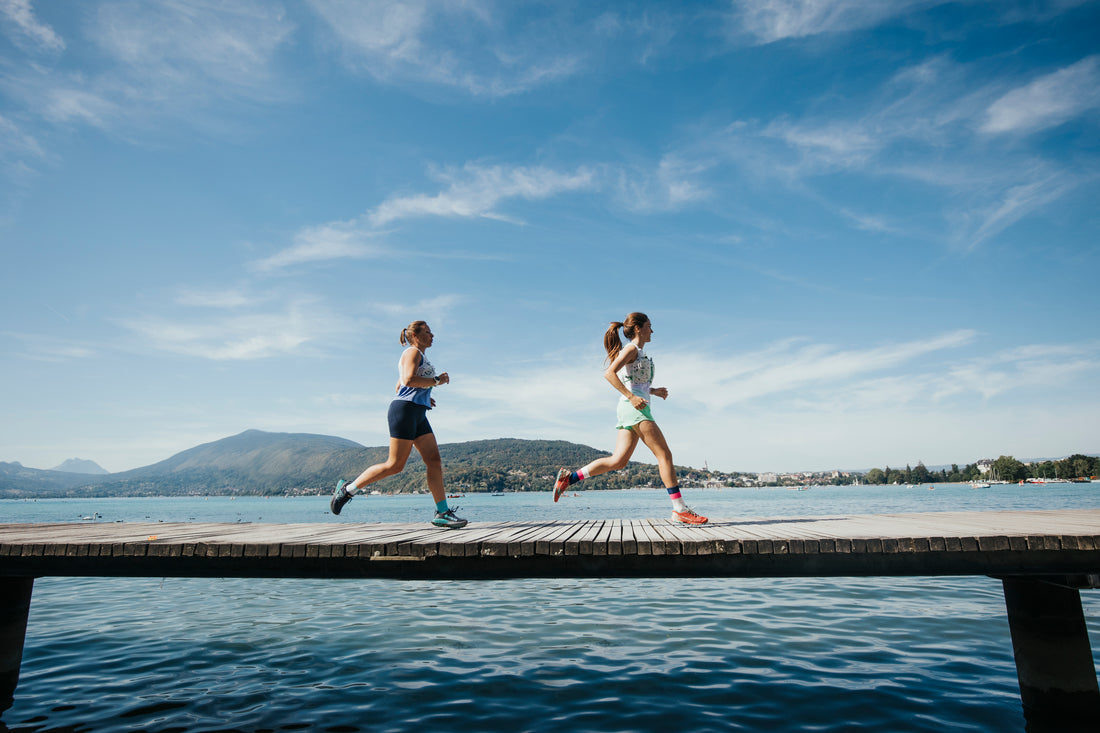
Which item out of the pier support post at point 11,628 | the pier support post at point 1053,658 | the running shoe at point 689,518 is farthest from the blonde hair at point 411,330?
the pier support post at point 1053,658

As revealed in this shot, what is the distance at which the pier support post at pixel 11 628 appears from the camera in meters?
7.20

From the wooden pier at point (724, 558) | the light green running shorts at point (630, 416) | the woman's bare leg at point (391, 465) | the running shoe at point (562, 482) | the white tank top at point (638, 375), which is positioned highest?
the white tank top at point (638, 375)

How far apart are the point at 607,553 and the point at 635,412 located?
2.13m

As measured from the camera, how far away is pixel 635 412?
22.4ft

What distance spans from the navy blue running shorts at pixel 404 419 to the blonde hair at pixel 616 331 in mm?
2388

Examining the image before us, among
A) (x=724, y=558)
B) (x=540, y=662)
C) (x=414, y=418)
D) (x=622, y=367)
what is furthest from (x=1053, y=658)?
(x=414, y=418)

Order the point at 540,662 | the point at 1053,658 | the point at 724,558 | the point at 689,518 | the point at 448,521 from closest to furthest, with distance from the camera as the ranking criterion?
Result: the point at 724,558, the point at 1053,658, the point at 689,518, the point at 448,521, the point at 540,662

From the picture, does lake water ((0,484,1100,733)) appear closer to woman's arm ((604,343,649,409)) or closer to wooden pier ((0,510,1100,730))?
wooden pier ((0,510,1100,730))

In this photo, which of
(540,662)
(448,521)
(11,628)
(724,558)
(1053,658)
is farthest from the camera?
(540,662)

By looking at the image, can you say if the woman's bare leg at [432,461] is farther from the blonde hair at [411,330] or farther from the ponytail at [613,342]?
the ponytail at [613,342]

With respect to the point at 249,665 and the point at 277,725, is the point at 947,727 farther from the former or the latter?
the point at 249,665

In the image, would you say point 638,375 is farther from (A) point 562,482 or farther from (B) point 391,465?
(B) point 391,465

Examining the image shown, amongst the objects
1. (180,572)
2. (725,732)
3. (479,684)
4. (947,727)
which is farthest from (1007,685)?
(180,572)

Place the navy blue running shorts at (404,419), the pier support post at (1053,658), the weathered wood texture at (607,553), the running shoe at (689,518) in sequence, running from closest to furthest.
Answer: the weathered wood texture at (607,553) → the pier support post at (1053,658) → the running shoe at (689,518) → the navy blue running shorts at (404,419)
